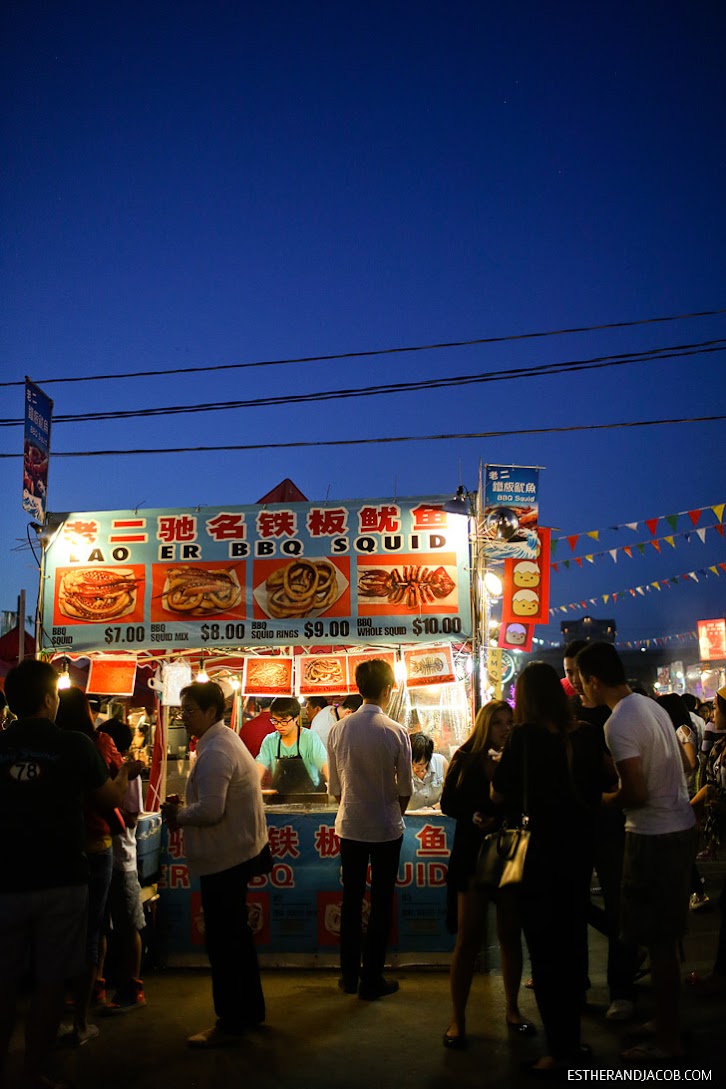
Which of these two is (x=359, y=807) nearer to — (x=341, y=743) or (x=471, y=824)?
(x=341, y=743)

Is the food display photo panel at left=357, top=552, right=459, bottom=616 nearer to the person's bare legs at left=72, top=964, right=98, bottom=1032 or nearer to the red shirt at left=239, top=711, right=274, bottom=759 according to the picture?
the person's bare legs at left=72, top=964, right=98, bottom=1032

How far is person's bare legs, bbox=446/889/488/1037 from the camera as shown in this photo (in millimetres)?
4391

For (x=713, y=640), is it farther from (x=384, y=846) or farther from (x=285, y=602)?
(x=384, y=846)

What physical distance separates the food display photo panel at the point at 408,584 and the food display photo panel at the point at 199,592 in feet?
3.49

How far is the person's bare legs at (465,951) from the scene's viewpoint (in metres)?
4.39

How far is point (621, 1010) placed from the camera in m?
4.78

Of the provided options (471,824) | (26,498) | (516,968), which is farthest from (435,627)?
(26,498)

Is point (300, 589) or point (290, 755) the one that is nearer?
point (300, 589)

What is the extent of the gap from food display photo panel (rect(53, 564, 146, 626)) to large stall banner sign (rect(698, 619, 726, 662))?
28.2m

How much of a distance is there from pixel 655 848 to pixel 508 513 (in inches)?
141

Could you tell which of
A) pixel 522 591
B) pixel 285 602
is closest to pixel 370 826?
pixel 285 602

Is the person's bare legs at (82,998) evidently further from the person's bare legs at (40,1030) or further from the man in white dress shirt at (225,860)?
the person's bare legs at (40,1030)

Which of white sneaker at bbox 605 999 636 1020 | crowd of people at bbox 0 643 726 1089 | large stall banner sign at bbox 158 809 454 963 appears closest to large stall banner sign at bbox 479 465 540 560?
crowd of people at bbox 0 643 726 1089

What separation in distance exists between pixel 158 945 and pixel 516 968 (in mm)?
2952
